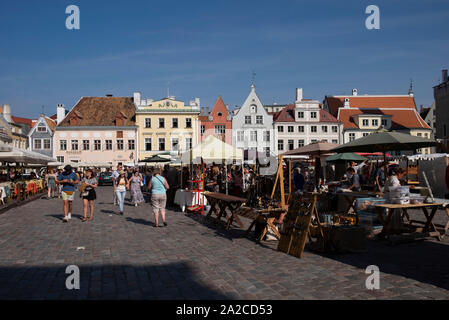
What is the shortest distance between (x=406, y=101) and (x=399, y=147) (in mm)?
58436

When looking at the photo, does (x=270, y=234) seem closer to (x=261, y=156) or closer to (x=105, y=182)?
(x=261, y=156)

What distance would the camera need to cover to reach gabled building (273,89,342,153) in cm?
5738

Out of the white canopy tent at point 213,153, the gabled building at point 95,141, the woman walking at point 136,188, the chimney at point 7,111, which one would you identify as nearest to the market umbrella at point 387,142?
the white canopy tent at point 213,153

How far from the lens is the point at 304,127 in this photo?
2259 inches

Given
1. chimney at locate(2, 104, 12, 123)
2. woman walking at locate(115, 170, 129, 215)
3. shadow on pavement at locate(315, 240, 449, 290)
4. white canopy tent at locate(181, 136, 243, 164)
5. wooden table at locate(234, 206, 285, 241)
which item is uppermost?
chimney at locate(2, 104, 12, 123)

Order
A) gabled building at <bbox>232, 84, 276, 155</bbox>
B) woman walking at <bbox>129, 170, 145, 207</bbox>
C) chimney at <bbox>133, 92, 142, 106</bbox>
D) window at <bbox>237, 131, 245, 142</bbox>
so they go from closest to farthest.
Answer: woman walking at <bbox>129, 170, 145, 207</bbox> < gabled building at <bbox>232, 84, 276, 155</bbox> < window at <bbox>237, 131, 245, 142</bbox> < chimney at <bbox>133, 92, 142, 106</bbox>

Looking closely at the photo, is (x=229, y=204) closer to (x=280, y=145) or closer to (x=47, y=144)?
(x=280, y=145)

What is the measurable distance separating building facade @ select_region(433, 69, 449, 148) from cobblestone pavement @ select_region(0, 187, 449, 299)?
166ft

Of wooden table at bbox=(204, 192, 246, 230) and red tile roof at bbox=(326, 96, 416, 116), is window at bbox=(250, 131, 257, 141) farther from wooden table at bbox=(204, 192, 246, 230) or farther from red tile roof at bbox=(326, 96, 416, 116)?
wooden table at bbox=(204, 192, 246, 230)

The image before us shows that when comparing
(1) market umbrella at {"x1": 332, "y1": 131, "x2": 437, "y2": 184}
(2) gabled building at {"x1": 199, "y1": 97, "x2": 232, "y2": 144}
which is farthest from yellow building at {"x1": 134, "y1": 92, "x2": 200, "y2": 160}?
(1) market umbrella at {"x1": 332, "y1": 131, "x2": 437, "y2": 184}

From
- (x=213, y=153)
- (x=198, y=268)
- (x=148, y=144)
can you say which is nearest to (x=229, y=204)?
(x=198, y=268)

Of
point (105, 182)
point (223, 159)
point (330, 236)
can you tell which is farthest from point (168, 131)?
point (330, 236)

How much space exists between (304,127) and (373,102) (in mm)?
14386
